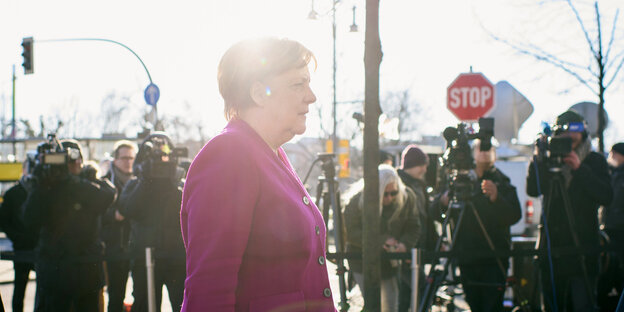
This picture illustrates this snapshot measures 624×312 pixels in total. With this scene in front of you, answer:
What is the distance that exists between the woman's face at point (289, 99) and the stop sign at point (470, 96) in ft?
23.2

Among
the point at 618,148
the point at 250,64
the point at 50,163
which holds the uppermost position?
the point at 250,64

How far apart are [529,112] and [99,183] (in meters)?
6.00

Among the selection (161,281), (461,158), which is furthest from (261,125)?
(161,281)

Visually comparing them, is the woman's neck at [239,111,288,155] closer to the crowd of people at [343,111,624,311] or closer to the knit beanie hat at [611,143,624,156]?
the crowd of people at [343,111,624,311]

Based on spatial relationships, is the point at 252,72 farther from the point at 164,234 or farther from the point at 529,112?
the point at 529,112

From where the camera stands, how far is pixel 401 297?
19.2 ft

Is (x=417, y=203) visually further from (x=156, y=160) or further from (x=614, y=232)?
(x=614, y=232)

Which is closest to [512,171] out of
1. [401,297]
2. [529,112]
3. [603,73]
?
[603,73]

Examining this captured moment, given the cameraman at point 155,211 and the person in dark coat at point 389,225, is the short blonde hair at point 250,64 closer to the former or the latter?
the cameraman at point 155,211

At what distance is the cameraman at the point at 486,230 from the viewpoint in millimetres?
4836

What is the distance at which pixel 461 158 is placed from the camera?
188 inches

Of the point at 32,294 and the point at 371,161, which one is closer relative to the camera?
the point at 371,161

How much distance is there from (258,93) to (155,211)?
3.34m

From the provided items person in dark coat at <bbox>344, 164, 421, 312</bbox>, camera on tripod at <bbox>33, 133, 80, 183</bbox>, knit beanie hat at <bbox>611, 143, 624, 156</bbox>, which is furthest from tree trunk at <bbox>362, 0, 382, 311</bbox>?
knit beanie hat at <bbox>611, 143, 624, 156</bbox>
